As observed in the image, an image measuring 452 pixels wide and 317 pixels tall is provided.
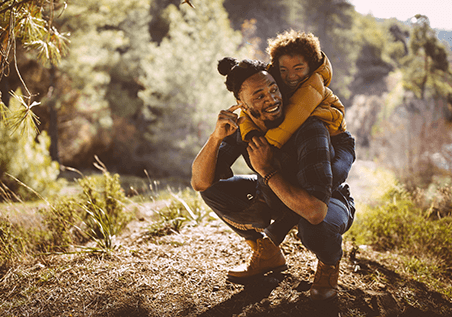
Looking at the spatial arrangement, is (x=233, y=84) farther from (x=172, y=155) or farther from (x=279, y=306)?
(x=172, y=155)

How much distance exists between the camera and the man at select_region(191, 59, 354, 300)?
136 cm

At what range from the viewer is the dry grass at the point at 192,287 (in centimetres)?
162

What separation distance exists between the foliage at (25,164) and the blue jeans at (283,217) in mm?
3943

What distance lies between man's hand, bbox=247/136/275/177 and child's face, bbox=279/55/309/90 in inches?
13.1

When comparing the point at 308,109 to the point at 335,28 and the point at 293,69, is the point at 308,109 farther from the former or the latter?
the point at 335,28

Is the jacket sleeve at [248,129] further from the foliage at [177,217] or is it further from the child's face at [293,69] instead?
the foliage at [177,217]

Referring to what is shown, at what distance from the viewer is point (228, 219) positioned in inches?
71.9

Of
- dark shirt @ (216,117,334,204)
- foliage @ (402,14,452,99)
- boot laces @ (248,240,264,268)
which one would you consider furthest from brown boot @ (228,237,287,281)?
foliage @ (402,14,452,99)

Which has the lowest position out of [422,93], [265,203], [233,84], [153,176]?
[153,176]

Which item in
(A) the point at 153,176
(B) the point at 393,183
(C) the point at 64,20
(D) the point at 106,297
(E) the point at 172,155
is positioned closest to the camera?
(D) the point at 106,297

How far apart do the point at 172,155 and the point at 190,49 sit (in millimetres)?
3140

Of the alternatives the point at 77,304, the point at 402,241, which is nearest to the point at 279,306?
the point at 77,304

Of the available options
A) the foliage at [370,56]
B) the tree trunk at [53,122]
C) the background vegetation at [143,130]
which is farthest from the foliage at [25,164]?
the foliage at [370,56]

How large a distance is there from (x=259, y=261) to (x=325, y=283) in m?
0.42
